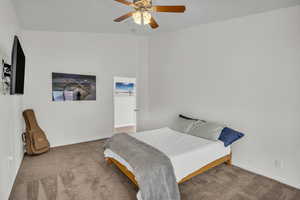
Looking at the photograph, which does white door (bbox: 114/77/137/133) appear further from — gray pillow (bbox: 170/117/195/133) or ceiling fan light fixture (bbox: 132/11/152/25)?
ceiling fan light fixture (bbox: 132/11/152/25)

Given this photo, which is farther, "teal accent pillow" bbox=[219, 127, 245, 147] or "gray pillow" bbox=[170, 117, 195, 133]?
"gray pillow" bbox=[170, 117, 195, 133]

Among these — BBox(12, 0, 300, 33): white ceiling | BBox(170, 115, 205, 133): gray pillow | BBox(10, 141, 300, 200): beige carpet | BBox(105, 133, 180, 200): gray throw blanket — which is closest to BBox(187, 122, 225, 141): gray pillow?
BBox(170, 115, 205, 133): gray pillow

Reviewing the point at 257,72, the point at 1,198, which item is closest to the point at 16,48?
the point at 1,198

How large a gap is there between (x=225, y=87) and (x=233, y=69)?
38cm

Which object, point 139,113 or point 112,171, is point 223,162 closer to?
point 112,171

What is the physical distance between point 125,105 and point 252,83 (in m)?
4.02

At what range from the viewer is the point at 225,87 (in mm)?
3273

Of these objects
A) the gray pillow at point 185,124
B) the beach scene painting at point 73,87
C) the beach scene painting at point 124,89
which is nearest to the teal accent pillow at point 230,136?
the gray pillow at point 185,124

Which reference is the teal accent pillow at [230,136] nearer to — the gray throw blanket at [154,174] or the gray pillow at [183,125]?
the gray pillow at [183,125]

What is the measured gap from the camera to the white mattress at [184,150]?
2.32 metres

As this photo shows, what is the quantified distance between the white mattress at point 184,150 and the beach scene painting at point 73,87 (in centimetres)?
193

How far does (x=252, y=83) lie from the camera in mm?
2877

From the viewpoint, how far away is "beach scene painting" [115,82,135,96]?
5250 mm

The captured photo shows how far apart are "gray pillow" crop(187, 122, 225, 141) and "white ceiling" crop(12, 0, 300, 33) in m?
2.13
